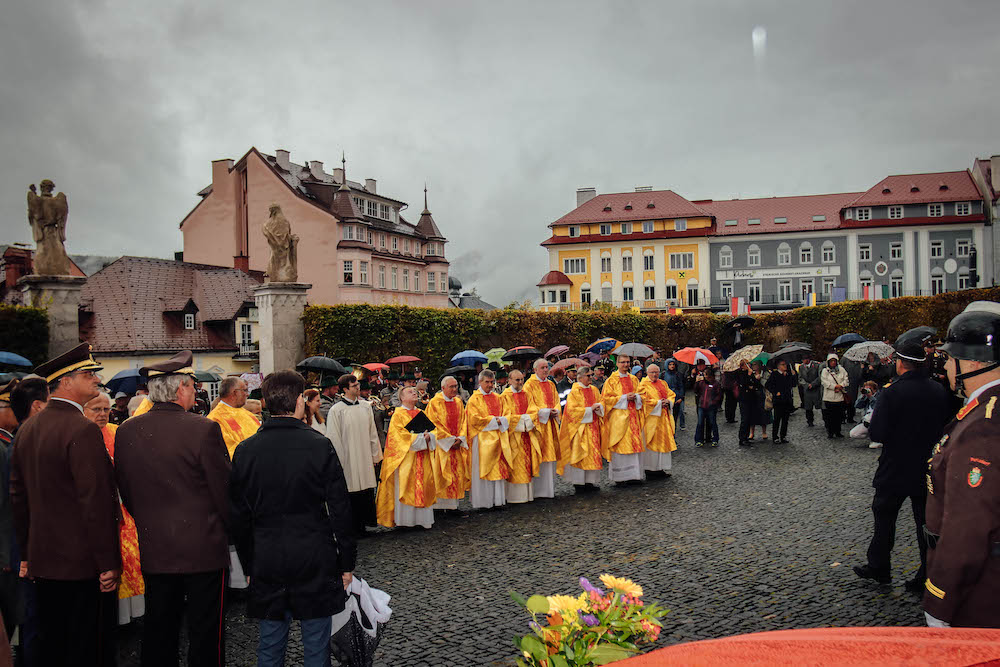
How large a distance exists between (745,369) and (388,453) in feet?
30.3

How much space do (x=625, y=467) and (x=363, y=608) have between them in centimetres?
758

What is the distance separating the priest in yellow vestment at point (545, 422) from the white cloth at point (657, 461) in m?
1.81

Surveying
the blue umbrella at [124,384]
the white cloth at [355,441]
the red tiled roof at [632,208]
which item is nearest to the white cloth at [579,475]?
the white cloth at [355,441]

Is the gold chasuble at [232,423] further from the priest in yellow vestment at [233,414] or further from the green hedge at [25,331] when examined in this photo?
the green hedge at [25,331]

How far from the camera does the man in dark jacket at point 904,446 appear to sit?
614 centimetres

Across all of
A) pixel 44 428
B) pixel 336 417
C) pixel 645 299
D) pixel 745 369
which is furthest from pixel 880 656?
pixel 645 299

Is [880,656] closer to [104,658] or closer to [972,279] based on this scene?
[104,658]

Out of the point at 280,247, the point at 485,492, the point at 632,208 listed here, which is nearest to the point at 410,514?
the point at 485,492

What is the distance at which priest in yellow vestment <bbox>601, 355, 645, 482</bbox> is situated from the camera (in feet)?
37.4

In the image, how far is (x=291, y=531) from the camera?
13.1ft

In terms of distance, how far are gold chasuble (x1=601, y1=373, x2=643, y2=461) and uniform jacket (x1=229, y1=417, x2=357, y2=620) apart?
784 cm

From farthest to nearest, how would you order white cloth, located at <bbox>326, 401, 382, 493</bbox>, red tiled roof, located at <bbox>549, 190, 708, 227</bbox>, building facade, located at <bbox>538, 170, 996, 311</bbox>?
red tiled roof, located at <bbox>549, 190, 708, 227</bbox> < building facade, located at <bbox>538, 170, 996, 311</bbox> < white cloth, located at <bbox>326, 401, 382, 493</bbox>

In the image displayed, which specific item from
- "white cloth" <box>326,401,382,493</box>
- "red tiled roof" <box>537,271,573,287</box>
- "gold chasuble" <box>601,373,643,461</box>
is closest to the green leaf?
"white cloth" <box>326,401,382,493</box>

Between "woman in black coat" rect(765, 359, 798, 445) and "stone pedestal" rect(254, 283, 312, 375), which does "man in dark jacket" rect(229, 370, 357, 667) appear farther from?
"woman in black coat" rect(765, 359, 798, 445)
